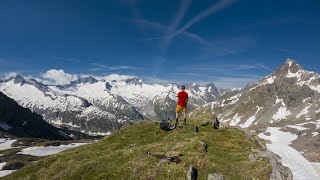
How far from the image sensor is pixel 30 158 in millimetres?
154250

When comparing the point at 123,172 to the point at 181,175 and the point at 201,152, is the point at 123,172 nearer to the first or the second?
the point at 181,175

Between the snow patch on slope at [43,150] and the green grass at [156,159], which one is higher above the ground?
the green grass at [156,159]

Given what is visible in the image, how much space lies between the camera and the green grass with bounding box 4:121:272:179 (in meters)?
39.5

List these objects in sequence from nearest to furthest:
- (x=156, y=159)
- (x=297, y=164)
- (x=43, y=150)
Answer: (x=156, y=159)
(x=297, y=164)
(x=43, y=150)

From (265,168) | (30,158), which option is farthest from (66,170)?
(30,158)

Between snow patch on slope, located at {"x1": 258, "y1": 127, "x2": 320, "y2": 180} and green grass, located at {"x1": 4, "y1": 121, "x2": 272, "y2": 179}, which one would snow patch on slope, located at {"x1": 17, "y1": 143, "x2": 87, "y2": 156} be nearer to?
green grass, located at {"x1": 4, "y1": 121, "x2": 272, "y2": 179}

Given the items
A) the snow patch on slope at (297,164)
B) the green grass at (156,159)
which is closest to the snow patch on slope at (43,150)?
the green grass at (156,159)

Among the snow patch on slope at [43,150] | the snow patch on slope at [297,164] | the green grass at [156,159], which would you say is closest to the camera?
the green grass at [156,159]

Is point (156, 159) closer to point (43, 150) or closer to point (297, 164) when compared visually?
point (297, 164)

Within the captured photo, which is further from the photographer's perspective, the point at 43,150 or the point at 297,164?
the point at 43,150

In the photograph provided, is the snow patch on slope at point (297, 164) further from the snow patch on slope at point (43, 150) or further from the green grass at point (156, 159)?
the snow patch on slope at point (43, 150)

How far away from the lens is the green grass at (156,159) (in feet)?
130

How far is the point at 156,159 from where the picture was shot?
4272cm

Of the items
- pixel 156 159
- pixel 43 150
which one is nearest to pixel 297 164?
pixel 156 159
